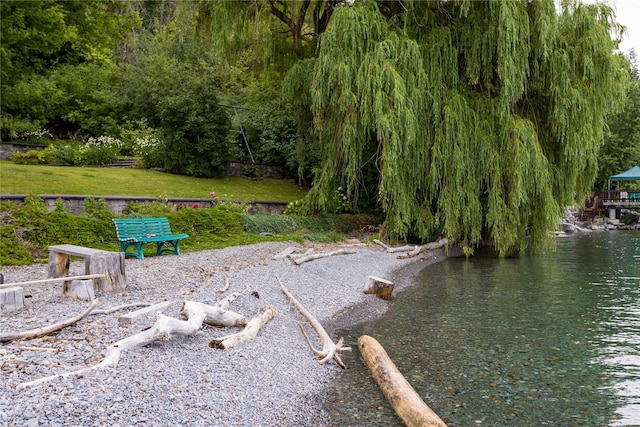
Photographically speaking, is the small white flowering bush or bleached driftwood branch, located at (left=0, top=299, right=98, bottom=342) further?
the small white flowering bush

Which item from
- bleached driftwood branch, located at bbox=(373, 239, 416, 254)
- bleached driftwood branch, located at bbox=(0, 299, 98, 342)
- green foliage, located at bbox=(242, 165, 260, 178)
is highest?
green foliage, located at bbox=(242, 165, 260, 178)

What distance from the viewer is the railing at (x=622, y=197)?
36562mm

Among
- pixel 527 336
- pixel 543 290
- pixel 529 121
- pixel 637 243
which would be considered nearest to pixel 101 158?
pixel 529 121

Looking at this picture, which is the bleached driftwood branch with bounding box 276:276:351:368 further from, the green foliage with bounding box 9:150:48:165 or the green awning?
the green awning

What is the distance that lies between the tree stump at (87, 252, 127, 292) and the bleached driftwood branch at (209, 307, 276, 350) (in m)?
2.16

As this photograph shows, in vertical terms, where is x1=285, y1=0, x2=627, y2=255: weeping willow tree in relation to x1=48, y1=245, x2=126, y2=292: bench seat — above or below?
above

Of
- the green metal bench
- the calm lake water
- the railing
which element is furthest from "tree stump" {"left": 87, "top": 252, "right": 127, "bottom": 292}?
the railing

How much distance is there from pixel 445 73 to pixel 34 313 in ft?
40.6

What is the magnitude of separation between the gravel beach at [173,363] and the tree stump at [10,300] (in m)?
0.09

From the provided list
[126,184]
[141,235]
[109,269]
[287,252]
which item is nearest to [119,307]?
[109,269]

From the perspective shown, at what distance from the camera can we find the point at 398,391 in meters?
5.33

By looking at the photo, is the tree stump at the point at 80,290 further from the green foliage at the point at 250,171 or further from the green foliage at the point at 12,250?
the green foliage at the point at 250,171

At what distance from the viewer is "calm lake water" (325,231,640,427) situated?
17.2 ft

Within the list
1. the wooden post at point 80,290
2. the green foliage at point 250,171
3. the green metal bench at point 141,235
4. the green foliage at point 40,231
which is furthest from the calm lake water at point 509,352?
the green foliage at point 250,171
